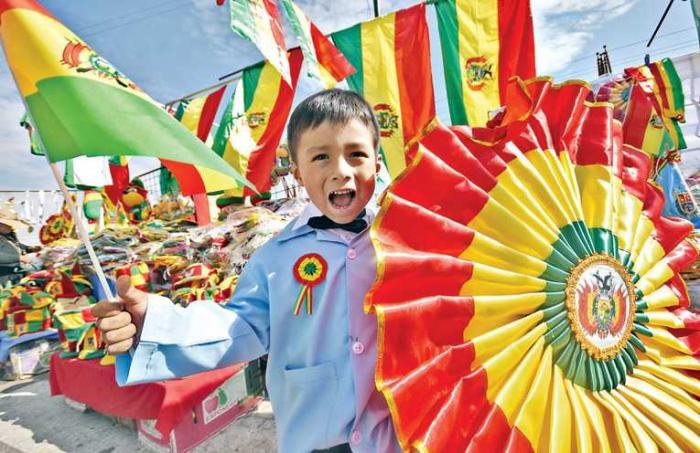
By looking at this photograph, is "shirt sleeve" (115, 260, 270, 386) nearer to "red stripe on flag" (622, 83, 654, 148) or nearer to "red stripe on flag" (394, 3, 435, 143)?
"red stripe on flag" (622, 83, 654, 148)

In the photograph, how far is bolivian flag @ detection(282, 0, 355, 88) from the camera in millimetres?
3021

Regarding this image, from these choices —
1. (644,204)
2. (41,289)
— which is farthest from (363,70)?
(41,289)

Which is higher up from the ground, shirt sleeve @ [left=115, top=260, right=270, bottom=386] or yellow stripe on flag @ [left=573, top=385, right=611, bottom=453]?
shirt sleeve @ [left=115, top=260, right=270, bottom=386]

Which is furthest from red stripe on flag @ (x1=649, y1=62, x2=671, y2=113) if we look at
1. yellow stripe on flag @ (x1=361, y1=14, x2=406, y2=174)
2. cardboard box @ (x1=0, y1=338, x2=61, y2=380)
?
cardboard box @ (x1=0, y1=338, x2=61, y2=380)

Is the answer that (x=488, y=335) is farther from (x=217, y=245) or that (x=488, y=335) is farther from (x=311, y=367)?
(x=217, y=245)

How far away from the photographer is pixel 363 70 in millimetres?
3596

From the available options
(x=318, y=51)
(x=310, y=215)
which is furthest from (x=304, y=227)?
(x=318, y=51)

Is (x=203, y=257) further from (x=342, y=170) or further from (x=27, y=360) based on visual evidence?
(x=342, y=170)

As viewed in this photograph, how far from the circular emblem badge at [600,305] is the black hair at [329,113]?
0.58 m

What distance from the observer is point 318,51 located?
3.33 metres

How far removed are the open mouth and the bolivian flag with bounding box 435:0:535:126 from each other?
305 cm

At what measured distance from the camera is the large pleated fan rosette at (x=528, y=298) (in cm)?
60

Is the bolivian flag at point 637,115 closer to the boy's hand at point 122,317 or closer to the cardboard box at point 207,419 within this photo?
the boy's hand at point 122,317

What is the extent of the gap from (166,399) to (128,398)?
23 cm
